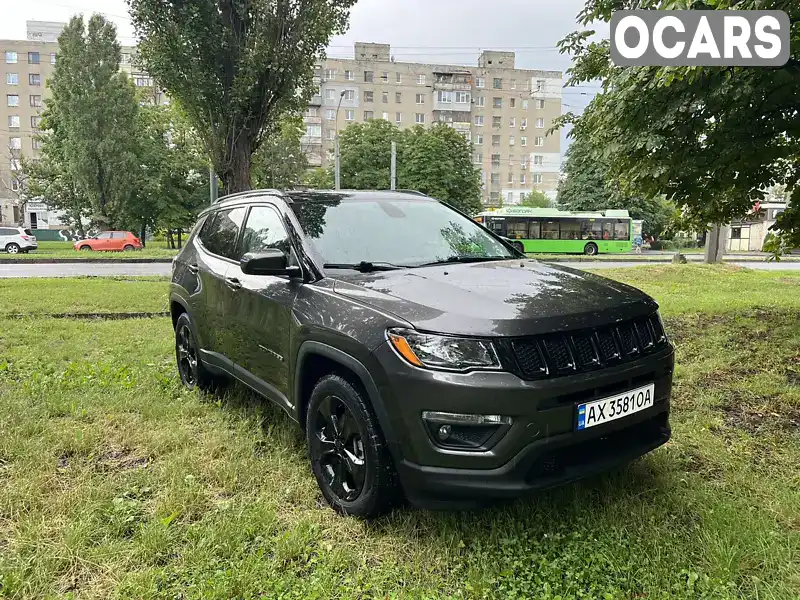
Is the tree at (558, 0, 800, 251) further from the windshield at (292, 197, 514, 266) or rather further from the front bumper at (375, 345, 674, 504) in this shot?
the front bumper at (375, 345, 674, 504)

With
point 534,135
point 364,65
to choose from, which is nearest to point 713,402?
point 364,65

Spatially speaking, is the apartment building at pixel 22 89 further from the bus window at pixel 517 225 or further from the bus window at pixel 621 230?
the bus window at pixel 621 230

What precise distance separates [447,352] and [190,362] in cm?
332

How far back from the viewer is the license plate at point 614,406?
2529mm

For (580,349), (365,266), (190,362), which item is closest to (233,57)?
(190,362)

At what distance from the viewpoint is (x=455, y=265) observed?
3.43 metres

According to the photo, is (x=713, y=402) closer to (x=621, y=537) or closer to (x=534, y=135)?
(x=621, y=537)

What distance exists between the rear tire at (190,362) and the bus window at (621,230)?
1369 inches

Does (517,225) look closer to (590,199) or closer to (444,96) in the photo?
(590,199)

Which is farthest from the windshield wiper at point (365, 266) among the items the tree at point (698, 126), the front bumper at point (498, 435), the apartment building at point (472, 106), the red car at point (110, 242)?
the apartment building at point (472, 106)

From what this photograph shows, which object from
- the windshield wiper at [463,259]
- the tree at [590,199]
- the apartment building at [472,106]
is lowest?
the windshield wiper at [463,259]

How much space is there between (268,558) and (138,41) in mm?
13676

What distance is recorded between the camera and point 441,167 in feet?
138

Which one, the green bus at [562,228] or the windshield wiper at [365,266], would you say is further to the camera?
the green bus at [562,228]
